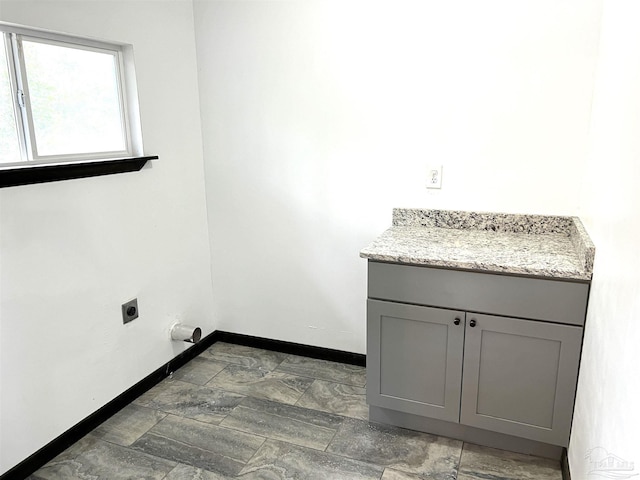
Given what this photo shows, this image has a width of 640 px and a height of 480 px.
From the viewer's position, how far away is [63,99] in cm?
209

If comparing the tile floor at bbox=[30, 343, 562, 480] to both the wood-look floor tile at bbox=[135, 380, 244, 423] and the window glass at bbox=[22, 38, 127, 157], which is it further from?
the window glass at bbox=[22, 38, 127, 157]

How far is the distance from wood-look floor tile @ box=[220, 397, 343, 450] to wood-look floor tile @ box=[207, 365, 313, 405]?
0.08 m

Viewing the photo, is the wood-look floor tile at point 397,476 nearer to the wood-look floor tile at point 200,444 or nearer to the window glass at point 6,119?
the wood-look floor tile at point 200,444

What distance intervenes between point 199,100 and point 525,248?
6.29ft

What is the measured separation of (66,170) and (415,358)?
1.65m

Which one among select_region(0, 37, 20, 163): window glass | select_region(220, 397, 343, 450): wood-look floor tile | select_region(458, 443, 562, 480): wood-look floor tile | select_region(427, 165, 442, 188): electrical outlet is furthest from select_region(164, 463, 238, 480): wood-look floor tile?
select_region(427, 165, 442, 188): electrical outlet

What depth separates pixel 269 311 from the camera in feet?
9.84

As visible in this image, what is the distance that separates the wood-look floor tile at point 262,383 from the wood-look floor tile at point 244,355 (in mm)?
69

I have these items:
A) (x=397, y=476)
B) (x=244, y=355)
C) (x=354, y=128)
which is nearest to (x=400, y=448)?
(x=397, y=476)

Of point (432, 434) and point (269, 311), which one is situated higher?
point (269, 311)

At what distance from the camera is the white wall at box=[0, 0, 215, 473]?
1.90 meters

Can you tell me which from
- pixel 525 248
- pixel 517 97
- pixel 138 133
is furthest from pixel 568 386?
pixel 138 133

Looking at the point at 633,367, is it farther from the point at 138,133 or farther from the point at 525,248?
the point at 138,133

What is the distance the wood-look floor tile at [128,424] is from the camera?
2.23 meters
